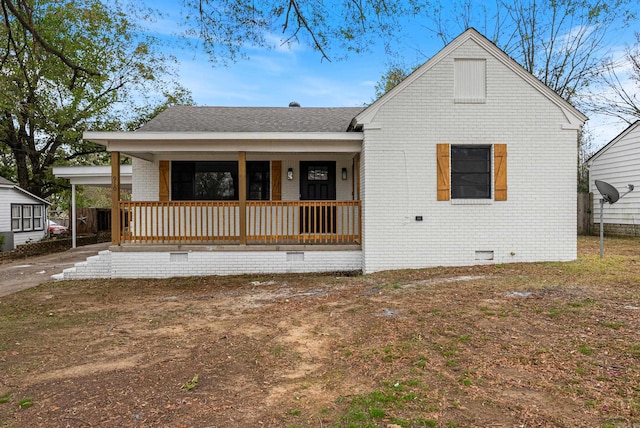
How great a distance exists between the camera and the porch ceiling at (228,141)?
27.5ft

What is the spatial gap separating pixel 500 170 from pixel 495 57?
7.84ft

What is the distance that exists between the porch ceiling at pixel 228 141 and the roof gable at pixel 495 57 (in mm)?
605

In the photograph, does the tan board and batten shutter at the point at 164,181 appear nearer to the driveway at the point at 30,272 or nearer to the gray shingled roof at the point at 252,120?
the gray shingled roof at the point at 252,120

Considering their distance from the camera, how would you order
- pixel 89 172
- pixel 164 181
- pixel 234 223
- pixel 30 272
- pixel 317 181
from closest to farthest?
pixel 234 223
pixel 164 181
pixel 30 272
pixel 317 181
pixel 89 172

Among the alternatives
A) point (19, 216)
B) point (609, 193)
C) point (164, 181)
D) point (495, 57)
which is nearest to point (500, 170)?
point (495, 57)

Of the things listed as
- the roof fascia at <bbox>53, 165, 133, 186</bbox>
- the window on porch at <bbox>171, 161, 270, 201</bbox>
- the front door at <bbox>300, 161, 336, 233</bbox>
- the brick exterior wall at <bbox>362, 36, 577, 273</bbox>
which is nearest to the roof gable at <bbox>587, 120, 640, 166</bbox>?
the brick exterior wall at <bbox>362, 36, 577, 273</bbox>

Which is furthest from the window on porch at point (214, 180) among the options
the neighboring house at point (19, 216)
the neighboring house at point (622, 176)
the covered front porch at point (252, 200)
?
the neighboring house at point (622, 176)

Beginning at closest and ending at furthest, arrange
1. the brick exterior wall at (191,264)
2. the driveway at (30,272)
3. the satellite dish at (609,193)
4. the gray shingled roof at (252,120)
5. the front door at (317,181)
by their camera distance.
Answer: the driveway at (30,272) < the brick exterior wall at (191,264) < the gray shingled roof at (252,120) < the satellite dish at (609,193) < the front door at (317,181)

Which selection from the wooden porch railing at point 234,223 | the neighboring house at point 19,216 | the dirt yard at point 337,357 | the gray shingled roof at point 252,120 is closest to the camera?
the dirt yard at point 337,357

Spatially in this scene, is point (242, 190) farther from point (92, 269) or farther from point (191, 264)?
point (92, 269)

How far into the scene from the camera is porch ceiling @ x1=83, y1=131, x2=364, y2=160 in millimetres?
8391

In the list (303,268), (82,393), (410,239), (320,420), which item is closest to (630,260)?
(410,239)

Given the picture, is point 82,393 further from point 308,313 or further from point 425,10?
point 425,10

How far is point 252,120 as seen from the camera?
10641 mm
